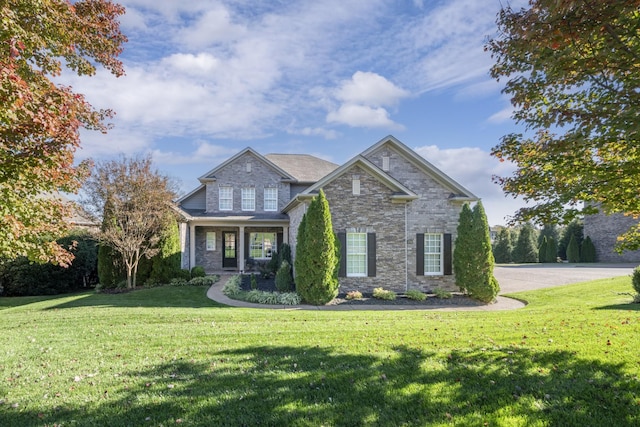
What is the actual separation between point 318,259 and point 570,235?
3707 centimetres

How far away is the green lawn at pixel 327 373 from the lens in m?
3.75

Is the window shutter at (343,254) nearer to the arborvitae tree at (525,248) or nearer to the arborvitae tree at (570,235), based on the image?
the arborvitae tree at (525,248)

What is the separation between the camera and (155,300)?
13.8 meters

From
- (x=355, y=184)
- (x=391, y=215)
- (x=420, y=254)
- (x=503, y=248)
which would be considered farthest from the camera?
(x=503, y=248)

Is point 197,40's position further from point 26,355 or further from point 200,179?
point 200,179

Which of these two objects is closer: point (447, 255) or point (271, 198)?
point (447, 255)

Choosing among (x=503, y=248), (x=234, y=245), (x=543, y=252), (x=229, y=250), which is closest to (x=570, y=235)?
(x=543, y=252)

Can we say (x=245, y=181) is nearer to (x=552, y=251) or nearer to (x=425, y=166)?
(x=425, y=166)

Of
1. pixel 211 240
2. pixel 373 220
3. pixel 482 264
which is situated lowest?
pixel 482 264

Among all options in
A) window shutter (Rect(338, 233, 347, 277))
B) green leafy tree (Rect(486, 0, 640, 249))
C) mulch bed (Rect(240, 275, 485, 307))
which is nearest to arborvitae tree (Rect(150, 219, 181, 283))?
window shutter (Rect(338, 233, 347, 277))

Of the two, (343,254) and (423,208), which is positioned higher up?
(423,208)

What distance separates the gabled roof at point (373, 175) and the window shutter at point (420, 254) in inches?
71.2

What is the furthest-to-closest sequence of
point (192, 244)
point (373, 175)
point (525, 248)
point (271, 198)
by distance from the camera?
point (525, 248)
point (271, 198)
point (192, 244)
point (373, 175)

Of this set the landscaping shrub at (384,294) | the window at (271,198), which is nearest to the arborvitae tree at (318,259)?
the landscaping shrub at (384,294)
